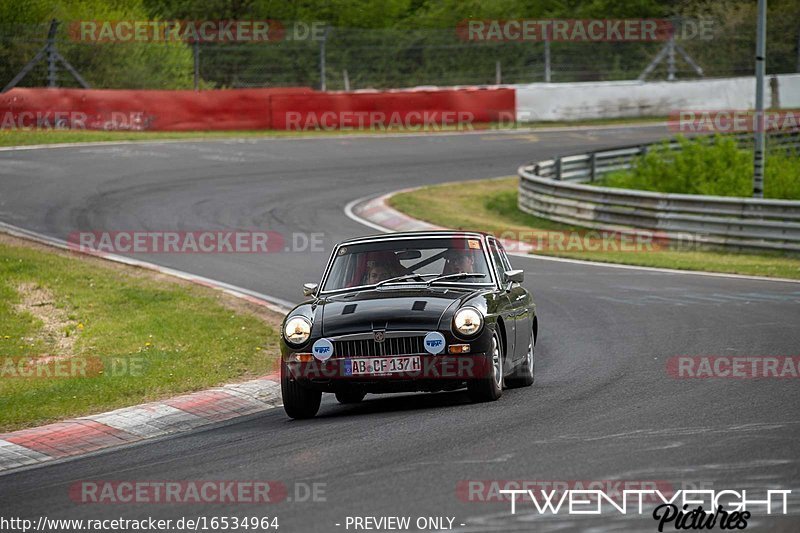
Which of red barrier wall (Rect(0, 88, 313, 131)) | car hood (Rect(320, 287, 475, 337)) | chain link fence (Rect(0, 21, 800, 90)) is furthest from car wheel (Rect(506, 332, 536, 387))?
chain link fence (Rect(0, 21, 800, 90))

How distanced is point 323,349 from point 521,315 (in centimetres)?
226

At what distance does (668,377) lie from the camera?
1055cm

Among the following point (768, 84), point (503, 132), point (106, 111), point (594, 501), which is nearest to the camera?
point (594, 501)

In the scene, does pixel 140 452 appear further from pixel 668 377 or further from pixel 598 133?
pixel 598 133

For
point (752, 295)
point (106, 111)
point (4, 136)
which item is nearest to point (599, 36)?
point (106, 111)

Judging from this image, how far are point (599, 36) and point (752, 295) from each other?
1490 inches

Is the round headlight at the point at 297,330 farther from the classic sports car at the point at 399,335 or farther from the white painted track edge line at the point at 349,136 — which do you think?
the white painted track edge line at the point at 349,136

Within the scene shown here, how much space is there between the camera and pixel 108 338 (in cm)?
1336

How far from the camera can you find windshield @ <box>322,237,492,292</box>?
34.3ft

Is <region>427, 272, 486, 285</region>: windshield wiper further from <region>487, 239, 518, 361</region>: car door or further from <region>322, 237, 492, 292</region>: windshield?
<region>487, 239, 518, 361</region>: car door

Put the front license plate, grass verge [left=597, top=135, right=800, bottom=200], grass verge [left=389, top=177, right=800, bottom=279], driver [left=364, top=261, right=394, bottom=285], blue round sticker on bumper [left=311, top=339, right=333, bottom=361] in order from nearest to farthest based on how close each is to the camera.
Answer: the front license plate, blue round sticker on bumper [left=311, top=339, right=333, bottom=361], driver [left=364, top=261, right=394, bottom=285], grass verge [left=389, top=177, right=800, bottom=279], grass verge [left=597, top=135, right=800, bottom=200]

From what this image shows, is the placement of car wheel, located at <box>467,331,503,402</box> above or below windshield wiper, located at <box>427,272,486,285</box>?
below

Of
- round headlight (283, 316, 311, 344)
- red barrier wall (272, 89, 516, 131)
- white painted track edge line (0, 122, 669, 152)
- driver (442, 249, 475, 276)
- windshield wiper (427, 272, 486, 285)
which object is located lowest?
round headlight (283, 316, 311, 344)

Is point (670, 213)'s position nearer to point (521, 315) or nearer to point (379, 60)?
point (521, 315)
